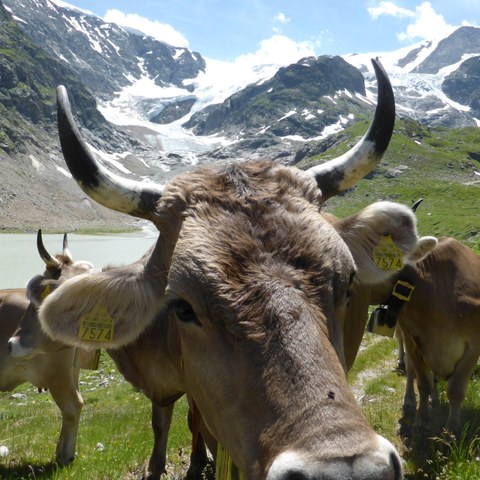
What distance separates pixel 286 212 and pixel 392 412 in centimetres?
652

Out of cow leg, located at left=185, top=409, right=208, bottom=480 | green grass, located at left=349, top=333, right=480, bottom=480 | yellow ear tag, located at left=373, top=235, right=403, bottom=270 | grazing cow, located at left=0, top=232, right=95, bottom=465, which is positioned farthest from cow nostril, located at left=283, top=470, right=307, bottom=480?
grazing cow, located at left=0, top=232, right=95, bottom=465

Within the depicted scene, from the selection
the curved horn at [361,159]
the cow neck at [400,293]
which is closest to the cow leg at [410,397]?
the cow neck at [400,293]

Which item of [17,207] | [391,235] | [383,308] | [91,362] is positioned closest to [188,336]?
[391,235]

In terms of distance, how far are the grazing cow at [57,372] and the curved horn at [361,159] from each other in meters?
5.53

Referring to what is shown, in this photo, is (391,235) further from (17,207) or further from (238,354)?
(17,207)

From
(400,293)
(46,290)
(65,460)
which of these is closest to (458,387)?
(400,293)

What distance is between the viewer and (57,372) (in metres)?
8.77

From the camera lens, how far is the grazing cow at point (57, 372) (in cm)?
828

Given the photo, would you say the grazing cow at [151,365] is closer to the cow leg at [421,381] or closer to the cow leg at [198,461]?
the cow leg at [198,461]

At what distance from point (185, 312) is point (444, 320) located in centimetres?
533

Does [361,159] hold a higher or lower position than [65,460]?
higher

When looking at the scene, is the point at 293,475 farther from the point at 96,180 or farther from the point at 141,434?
the point at 141,434

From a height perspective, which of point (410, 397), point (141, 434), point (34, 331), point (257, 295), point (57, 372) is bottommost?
point (141, 434)

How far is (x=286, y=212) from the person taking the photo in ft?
12.2
